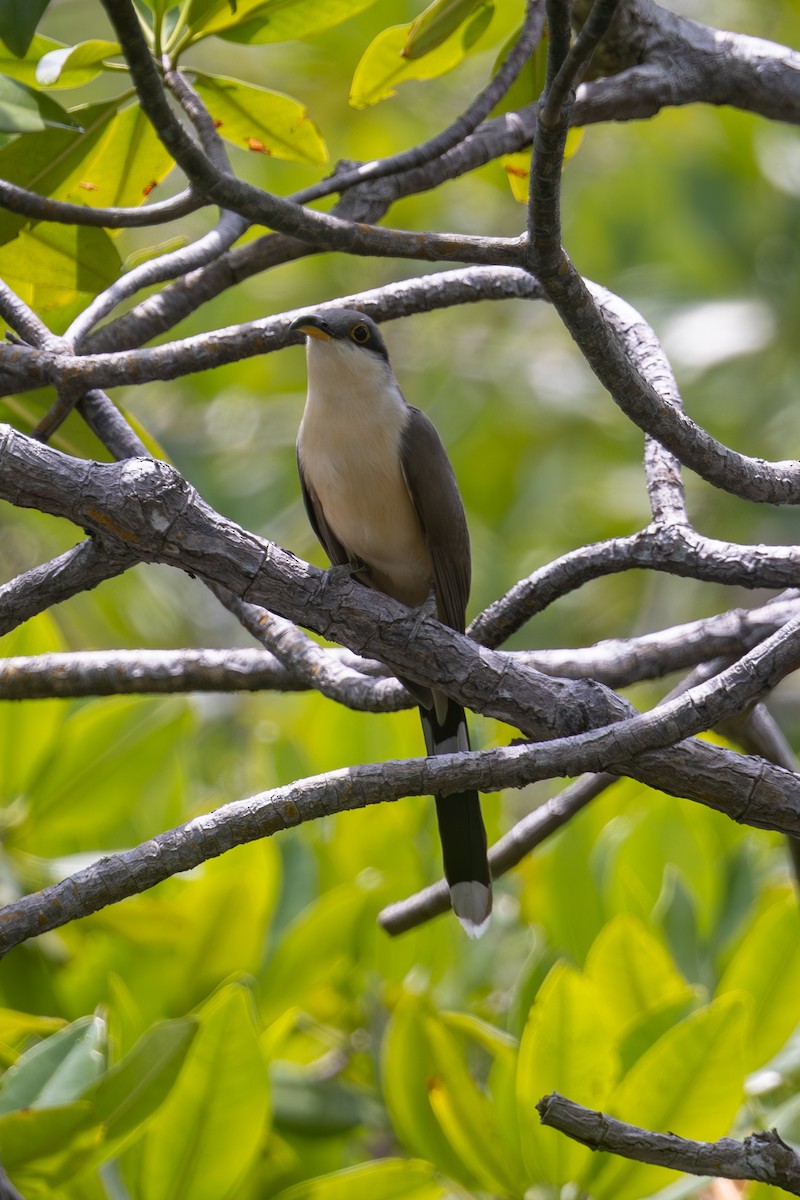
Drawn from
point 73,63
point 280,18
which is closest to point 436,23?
point 280,18

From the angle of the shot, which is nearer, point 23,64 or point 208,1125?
point 208,1125

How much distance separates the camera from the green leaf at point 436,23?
2781 millimetres

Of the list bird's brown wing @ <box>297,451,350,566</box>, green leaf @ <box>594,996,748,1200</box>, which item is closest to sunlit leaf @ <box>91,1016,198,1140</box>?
green leaf @ <box>594,996,748,1200</box>

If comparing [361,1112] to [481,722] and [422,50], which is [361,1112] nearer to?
[481,722]

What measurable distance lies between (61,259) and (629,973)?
2276mm

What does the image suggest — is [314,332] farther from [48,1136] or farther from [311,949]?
[48,1136]

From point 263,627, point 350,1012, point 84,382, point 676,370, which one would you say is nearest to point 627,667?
point 263,627

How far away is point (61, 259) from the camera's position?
3.11m

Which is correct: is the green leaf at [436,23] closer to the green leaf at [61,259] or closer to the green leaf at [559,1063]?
the green leaf at [61,259]

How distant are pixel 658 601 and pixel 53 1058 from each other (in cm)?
627

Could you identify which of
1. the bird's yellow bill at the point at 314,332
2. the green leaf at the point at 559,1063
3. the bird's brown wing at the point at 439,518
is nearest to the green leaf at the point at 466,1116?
the green leaf at the point at 559,1063

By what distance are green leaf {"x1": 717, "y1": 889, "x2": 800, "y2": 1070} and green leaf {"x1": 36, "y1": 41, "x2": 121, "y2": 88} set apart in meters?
2.56

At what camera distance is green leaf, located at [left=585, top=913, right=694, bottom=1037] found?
2.98 m

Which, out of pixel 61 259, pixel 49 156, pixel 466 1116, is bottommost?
pixel 466 1116
